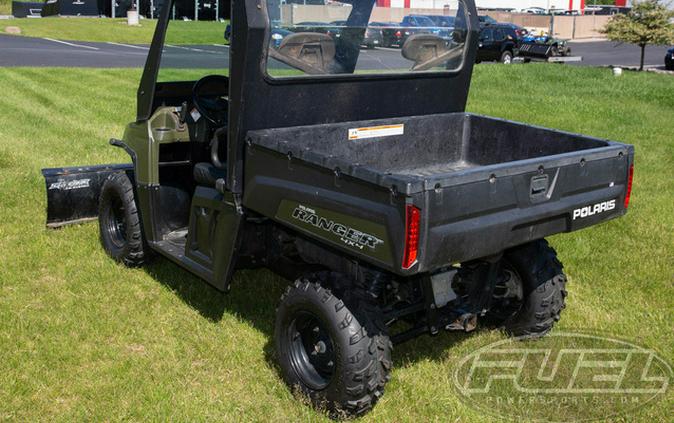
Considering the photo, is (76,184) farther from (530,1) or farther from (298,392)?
(530,1)

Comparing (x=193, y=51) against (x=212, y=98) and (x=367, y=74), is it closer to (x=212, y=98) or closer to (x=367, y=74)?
(x=212, y=98)

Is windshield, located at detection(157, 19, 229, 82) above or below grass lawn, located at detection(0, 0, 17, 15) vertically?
below

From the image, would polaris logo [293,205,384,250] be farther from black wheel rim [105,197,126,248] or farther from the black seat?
black wheel rim [105,197,126,248]

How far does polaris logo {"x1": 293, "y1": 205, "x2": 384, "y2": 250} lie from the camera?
11.2 feet

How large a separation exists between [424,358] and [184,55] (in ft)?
8.36

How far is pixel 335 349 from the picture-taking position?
3709mm

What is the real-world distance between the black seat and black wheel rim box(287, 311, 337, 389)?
1076mm

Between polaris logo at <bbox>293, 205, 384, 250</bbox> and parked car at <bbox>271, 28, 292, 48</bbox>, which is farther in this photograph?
parked car at <bbox>271, 28, 292, 48</bbox>

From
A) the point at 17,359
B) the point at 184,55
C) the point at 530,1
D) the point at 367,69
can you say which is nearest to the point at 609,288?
the point at 367,69

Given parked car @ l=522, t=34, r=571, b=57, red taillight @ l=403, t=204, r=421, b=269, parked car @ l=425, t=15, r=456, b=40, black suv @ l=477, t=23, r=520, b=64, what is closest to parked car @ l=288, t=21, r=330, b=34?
parked car @ l=425, t=15, r=456, b=40

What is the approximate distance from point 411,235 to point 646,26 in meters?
21.1

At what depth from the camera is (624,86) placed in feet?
54.8

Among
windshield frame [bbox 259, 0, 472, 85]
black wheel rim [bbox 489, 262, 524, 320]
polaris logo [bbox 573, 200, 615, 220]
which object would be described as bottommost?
black wheel rim [bbox 489, 262, 524, 320]

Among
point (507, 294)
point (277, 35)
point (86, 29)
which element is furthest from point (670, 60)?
point (277, 35)
